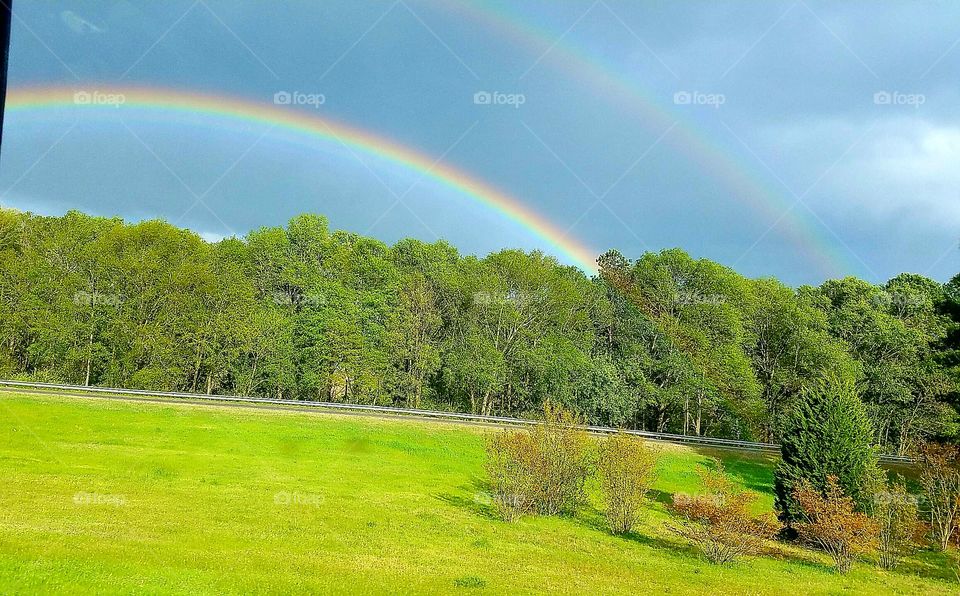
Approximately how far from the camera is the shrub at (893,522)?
2073 cm

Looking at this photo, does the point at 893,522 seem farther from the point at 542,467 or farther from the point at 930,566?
the point at 542,467

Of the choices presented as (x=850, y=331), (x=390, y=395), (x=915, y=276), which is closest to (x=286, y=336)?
(x=390, y=395)

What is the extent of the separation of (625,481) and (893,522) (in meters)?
9.26

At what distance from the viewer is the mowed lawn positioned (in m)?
12.4

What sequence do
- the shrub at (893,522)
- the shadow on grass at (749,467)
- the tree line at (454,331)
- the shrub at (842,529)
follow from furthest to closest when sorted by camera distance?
the tree line at (454,331), the shadow on grass at (749,467), the shrub at (893,522), the shrub at (842,529)

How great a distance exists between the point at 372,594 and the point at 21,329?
53.4 meters

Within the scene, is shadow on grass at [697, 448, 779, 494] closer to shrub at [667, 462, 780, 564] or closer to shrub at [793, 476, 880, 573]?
shrub at [793, 476, 880, 573]

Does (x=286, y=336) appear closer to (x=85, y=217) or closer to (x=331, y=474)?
(x=85, y=217)

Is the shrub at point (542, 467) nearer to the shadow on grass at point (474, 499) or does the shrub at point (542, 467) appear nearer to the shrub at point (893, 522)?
the shadow on grass at point (474, 499)

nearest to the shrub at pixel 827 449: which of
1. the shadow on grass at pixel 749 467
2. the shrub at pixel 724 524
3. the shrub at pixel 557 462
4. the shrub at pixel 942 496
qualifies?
the shrub at pixel 942 496

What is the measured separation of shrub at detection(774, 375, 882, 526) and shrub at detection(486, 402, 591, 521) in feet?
25.5

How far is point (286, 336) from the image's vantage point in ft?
180

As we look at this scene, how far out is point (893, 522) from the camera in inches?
856

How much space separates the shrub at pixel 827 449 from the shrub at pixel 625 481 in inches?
232
